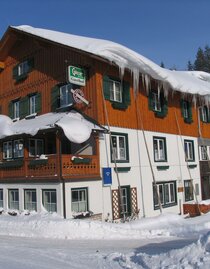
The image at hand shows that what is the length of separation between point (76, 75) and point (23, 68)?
5.88m

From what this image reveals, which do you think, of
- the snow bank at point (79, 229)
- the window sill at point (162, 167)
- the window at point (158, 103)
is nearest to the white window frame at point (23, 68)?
the window at point (158, 103)

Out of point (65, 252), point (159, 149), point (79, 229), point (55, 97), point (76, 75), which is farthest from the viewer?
point (159, 149)

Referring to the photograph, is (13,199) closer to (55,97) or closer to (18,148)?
(18,148)

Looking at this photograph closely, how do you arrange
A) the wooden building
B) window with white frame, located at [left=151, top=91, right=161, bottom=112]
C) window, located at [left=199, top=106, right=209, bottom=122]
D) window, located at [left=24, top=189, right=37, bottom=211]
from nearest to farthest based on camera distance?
the wooden building, window, located at [left=24, top=189, right=37, bottom=211], window with white frame, located at [left=151, top=91, right=161, bottom=112], window, located at [left=199, top=106, right=209, bottom=122]

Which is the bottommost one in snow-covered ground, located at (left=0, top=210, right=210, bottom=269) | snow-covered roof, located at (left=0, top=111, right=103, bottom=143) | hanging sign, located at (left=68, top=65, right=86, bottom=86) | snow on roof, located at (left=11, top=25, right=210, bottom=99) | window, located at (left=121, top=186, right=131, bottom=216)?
snow-covered ground, located at (left=0, top=210, right=210, bottom=269)

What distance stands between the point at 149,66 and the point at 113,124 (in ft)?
12.2

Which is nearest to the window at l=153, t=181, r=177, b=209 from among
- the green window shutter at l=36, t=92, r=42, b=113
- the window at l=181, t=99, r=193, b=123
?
the window at l=181, t=99, r=193, b=123

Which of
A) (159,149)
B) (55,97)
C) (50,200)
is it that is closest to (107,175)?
(50,200)

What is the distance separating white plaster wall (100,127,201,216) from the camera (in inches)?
705

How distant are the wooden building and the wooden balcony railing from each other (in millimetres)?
44

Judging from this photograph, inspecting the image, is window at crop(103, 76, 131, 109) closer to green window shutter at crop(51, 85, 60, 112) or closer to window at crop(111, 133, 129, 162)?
window at crop(111, 133, 129, 162)

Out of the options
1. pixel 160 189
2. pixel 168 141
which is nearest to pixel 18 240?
pixel 160 189

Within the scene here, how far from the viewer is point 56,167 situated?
52.8 ft

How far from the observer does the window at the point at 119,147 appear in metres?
18.4
